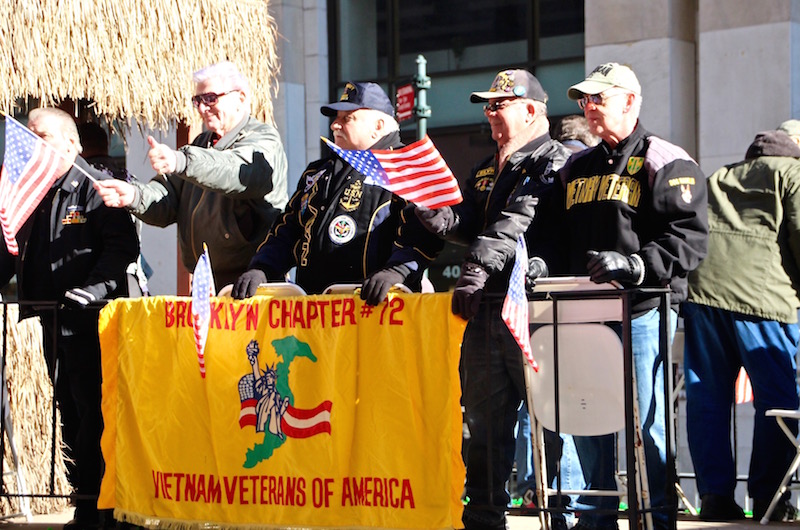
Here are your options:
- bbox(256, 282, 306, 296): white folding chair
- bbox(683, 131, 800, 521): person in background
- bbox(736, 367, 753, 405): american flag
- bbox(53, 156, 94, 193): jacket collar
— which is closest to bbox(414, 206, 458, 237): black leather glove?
bbox(256, 282, 306, 296): white folding chair

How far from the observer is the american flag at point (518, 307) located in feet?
17.9

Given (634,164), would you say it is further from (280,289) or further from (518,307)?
(280,289)

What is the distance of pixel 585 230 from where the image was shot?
607 centimetres

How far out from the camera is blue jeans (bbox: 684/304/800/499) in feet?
23.4

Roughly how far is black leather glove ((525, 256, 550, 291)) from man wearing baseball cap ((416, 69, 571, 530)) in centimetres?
12

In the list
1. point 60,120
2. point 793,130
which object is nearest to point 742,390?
point 793,130

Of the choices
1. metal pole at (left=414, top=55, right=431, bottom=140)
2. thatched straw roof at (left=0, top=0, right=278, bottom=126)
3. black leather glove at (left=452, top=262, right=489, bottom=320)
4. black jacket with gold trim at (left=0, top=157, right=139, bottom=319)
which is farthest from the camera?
metal pole at (left=414, top=55, right=431, bottom=140)

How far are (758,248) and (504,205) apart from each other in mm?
1778

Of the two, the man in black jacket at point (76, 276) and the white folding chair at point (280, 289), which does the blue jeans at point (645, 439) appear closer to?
the white folding chair at point (280, 289)

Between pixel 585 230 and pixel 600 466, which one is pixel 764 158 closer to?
pixel 585 230

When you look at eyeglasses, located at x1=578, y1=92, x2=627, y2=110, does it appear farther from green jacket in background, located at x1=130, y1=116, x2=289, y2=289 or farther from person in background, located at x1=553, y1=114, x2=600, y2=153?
green jacket in background, located at x1=130, y1=116, x2=289, y2=289

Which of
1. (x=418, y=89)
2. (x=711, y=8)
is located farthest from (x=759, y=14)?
(x=418, y=89)

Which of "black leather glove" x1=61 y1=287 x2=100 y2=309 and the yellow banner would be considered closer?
the yellow banner

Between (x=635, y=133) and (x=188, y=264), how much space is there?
2.61m
